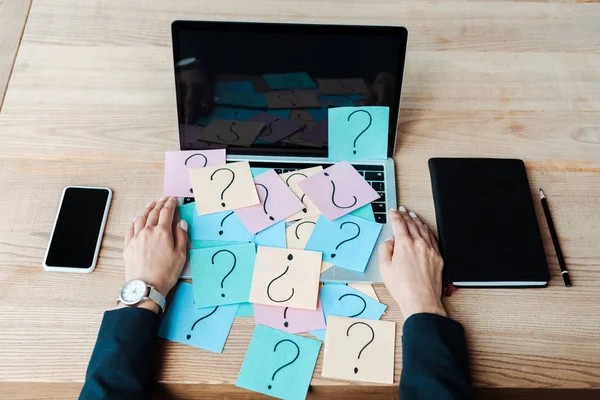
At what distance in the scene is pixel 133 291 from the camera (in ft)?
A: 2.65

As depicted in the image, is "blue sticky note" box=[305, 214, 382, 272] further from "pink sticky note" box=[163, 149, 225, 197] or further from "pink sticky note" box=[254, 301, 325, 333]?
"pink sticky note" box=[163, 149, 225, 197]

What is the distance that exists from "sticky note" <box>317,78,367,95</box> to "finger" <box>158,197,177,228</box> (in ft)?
1.01

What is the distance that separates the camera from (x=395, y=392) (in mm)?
787

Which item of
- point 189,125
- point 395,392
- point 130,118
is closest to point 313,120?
point 189,125

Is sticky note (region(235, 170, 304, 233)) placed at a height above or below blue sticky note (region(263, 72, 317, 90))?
below

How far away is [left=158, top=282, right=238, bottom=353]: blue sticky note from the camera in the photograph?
2.60 feet

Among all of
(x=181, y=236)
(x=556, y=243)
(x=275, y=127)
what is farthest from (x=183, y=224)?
(x=556, y=243)

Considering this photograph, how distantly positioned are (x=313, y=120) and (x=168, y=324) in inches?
16.1

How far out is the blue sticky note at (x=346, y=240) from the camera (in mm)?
868

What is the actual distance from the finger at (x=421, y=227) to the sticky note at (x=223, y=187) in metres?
0.26

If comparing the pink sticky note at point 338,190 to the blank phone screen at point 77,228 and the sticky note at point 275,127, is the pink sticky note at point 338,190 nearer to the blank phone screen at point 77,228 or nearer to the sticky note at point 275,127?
the sticky note at point 275,127

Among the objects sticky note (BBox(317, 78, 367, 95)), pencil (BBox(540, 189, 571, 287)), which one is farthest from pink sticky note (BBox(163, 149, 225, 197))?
pencil (BBox(540, 189, 571, 287))

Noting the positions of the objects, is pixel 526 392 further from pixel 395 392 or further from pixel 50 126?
pixel 50 126

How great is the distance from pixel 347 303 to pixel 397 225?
154 mm
